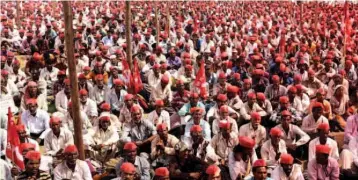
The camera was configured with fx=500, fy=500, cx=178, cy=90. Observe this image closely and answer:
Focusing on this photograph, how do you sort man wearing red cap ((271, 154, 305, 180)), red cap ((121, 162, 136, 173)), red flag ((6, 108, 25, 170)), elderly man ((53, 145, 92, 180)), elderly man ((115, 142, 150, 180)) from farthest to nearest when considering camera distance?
red flag ((6, 108, 25, 170))
elderly man ((115, 142, 150, 180))
elderly man ((53, 145, 92, 180))
man wearing red cap ((271, 154, 305, 180))
red cap ((121, 162, 136, 173))

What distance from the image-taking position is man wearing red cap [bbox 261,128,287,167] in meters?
7.23

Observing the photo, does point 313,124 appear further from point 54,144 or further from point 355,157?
point 54,144

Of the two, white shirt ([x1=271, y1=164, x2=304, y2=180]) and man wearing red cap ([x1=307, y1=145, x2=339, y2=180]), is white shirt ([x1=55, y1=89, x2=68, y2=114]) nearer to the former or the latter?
white shirt ([x1=271, y1=164, x2=304, y2=180])

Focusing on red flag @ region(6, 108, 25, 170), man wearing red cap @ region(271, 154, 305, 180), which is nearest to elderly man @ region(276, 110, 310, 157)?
man wearing red cap @ region(271, 154, 305, 180)

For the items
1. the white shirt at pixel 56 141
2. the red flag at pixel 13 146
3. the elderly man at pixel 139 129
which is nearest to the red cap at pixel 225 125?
the elderly man at pixel 139 129

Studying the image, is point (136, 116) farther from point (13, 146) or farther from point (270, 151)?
point (270, 151)

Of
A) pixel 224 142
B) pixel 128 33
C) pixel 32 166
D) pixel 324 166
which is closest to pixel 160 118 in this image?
pixel 224 142

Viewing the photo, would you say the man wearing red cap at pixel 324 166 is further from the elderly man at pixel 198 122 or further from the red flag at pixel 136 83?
the red flag at pixel 136 83

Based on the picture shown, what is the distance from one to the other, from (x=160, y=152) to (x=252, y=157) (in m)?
1.35

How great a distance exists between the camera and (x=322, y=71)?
454 inches

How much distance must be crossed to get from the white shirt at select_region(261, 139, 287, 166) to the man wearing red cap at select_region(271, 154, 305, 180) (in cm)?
96

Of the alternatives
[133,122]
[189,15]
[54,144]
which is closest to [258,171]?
[133,122]

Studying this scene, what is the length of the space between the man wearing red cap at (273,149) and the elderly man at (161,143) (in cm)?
130

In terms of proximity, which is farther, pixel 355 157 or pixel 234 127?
pixel 234 127
